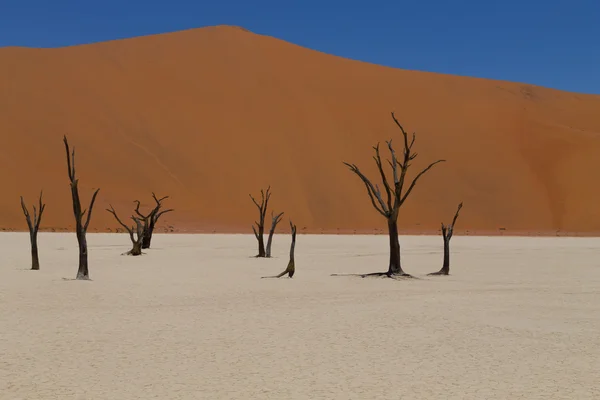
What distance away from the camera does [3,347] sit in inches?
326

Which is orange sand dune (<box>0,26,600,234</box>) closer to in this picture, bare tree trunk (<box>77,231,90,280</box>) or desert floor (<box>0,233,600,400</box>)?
bare tree trunk (<box>77,231,90,280</box>)

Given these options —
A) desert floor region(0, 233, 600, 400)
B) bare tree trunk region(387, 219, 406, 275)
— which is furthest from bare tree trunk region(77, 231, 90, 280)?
bare tree trunk region(387, 219, 406, 275)

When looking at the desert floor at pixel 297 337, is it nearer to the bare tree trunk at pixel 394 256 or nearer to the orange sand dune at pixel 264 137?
the bare tree trunk at pixel 394 256

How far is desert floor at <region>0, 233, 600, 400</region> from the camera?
6449 mm

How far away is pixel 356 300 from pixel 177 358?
5935 mm

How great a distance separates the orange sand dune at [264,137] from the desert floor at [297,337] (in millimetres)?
39987

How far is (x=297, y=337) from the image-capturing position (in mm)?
9117

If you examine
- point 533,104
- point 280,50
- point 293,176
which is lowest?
point 293,176

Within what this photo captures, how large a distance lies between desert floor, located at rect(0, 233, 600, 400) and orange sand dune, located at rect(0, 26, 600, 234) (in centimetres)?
3999

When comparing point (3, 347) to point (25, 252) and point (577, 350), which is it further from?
point (25, 252)

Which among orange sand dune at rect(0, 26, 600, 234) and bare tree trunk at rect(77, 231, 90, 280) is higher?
orange sand dune at rect(0, 26, 600, 234)

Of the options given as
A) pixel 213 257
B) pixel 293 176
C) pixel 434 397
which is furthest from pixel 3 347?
pixel 293 176

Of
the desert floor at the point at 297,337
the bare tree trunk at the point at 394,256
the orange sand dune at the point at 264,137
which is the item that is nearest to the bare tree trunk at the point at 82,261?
the desert floor at the point at 297,337

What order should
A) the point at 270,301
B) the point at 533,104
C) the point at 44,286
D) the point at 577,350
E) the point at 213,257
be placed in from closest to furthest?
the point at 577,350 → the point at 270,301 → the point at 44,286 → the point at 213,257 → the point at 533,104
